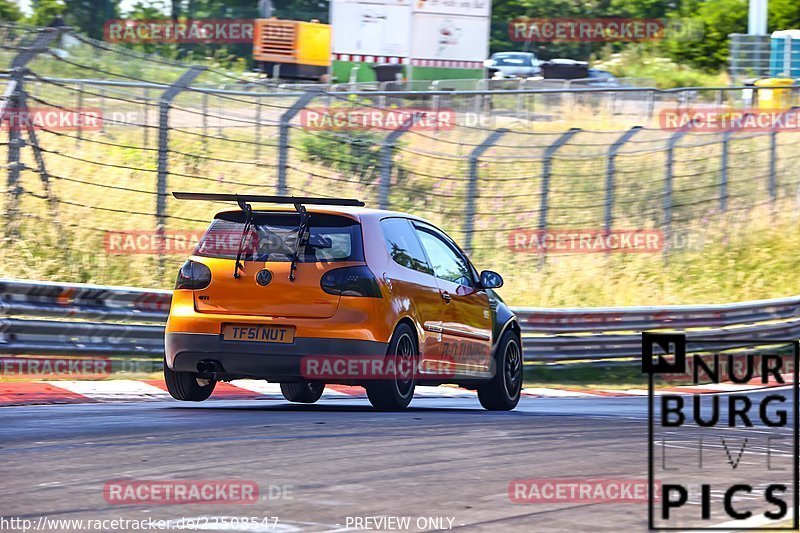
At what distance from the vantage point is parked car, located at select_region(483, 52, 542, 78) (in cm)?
5523

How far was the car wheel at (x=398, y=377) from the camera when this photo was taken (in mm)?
9320

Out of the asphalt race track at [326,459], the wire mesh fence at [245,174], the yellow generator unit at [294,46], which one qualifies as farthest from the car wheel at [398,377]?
the yellow generator unit at [294,46]

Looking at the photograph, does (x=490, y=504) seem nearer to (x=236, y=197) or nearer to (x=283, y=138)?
(x=236, y=197)

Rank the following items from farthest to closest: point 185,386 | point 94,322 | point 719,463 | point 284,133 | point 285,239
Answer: point 284,133
point 94,322
point 185,386
point 285,239
point 719,463

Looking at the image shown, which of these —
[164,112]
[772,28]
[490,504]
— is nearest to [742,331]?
[164,112]

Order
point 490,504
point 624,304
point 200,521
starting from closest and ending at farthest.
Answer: point 200,521 < point 490,504 < point 624,304

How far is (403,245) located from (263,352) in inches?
52.2

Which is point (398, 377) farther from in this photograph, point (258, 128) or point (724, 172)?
point (724, 172)

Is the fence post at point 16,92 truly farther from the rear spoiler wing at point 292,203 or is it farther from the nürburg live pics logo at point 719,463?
the nürburg live pics logo at point 719,463

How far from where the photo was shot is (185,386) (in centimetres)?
996

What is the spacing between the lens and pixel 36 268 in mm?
15117

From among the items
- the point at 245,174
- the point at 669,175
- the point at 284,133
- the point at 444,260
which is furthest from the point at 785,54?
the point at 444,260

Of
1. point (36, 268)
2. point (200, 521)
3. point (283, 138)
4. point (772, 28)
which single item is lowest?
point (200, 521)

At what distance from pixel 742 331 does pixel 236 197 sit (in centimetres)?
1122
